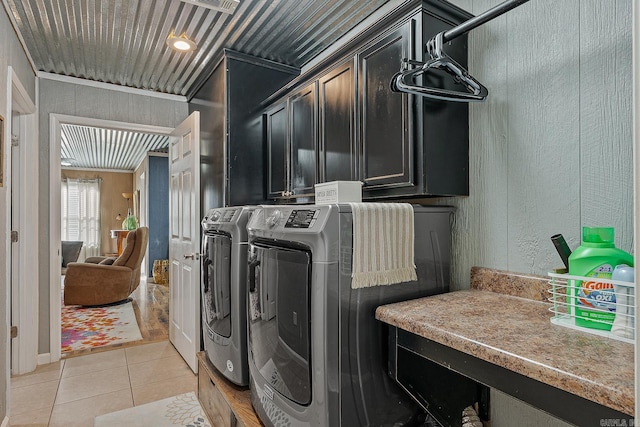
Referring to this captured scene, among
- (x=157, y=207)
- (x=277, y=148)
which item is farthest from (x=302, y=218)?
(x=157, y=207)

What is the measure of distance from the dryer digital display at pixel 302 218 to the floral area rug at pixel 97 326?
123 inches

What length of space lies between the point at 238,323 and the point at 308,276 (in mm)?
835

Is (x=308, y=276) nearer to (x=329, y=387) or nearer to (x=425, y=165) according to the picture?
(x=329, y=387)

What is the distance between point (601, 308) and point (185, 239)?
285cm

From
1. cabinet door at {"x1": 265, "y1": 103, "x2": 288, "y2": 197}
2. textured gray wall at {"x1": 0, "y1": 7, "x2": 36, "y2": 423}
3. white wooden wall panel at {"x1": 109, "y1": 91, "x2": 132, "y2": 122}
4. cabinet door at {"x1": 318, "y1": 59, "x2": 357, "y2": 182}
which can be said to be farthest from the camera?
white wooden wall panel at {"x1": 109, "y1": 91, "x2": 132, "y2": 122}

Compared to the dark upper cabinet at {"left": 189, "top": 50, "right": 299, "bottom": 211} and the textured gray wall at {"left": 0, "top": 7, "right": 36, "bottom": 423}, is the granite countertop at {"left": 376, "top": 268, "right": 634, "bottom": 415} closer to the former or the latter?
the dark upper cabinet at {"left": 189, "top": 50, "right": 299, "bottom": 211}

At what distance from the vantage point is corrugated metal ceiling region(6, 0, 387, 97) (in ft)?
7.02

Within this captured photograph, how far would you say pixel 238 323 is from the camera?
1895 mm

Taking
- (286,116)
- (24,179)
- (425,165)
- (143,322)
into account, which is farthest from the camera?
(143,322)

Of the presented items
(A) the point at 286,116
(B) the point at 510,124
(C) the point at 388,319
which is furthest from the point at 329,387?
(A) the point at 286,116

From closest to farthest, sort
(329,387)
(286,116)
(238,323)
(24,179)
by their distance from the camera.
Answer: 1. (329,387)
2. (238,323)
3. (286,116)
4. (24,179)

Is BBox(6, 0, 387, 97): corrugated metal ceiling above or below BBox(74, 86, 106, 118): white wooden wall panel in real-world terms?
above

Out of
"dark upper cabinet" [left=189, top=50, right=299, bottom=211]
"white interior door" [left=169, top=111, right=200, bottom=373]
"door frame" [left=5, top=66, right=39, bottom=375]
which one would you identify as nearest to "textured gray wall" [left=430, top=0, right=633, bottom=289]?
"dark upper cabinet" [left=189, top=50, right=299, bottom=211]

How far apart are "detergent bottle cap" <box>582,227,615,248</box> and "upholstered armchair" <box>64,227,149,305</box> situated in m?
5.41
